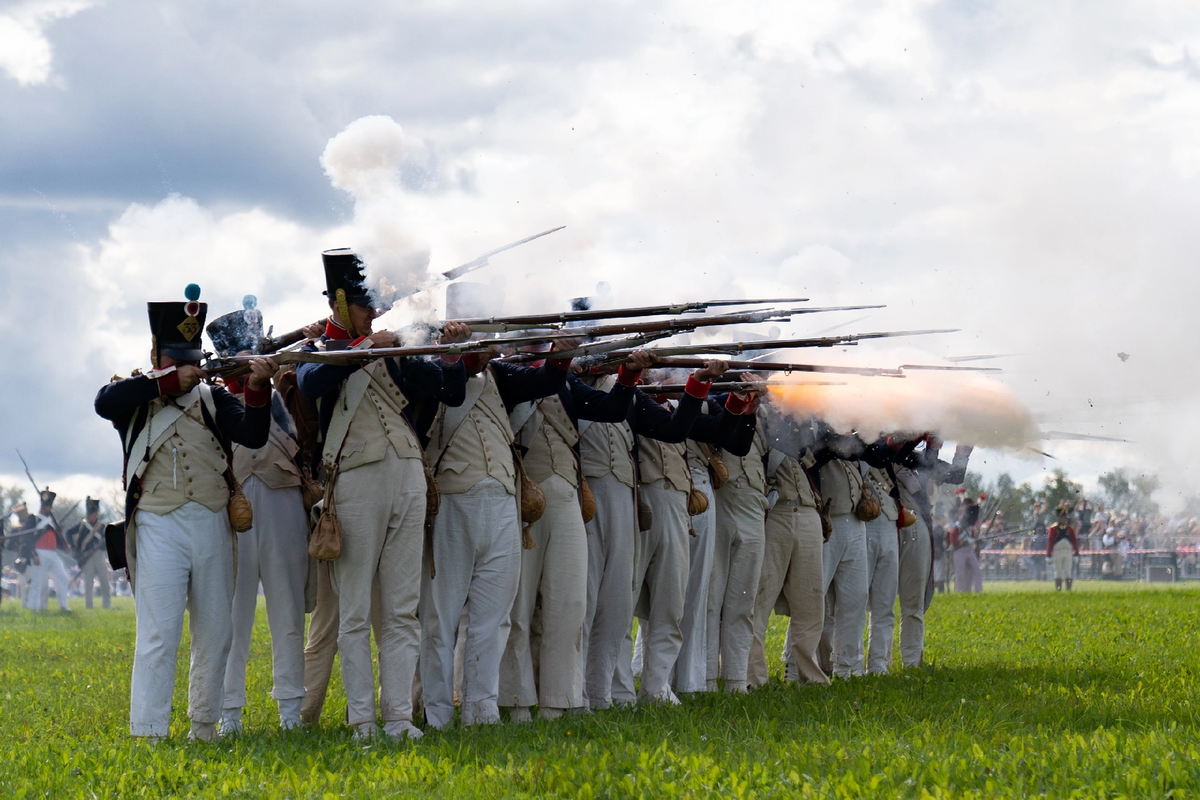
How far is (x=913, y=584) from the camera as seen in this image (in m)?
11.1

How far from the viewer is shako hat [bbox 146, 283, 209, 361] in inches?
268

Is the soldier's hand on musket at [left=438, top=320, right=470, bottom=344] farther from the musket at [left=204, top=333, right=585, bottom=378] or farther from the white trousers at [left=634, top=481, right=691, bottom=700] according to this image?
the white trousers at [left=634, top=481, right=691, bottom=700]

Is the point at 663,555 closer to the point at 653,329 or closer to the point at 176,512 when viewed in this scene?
the point at 653,329

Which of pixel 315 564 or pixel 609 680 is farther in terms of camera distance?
pixel 609 680

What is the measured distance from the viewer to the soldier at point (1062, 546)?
2809cm

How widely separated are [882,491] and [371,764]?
235 inches

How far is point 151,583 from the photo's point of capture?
6605 millimetres

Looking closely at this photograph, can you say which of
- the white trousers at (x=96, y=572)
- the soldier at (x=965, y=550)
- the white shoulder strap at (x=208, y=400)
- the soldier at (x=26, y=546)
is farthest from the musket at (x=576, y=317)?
the white trousers at (x=96, y=572)

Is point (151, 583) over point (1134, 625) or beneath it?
over

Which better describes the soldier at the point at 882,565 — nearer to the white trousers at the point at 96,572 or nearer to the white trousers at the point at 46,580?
the white trousers at the point at 46,580

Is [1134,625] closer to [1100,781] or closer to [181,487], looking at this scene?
[1100,781]

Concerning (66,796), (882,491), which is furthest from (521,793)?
(882,491)

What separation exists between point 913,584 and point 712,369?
4.43 m

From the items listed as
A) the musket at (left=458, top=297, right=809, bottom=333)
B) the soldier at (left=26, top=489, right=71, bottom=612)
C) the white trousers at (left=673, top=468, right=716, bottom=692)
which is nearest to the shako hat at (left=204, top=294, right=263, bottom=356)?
the musket at (left=458, top=297, right=809, bottom=333)
